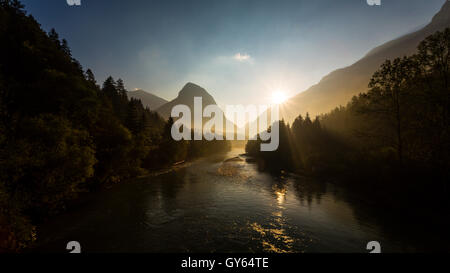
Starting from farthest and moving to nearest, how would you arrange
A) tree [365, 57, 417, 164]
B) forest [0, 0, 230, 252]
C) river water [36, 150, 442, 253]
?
tree [365, 57, 417, 164] → river water [36, 150, 442, 253] → forest [0, 0, 230, 252]

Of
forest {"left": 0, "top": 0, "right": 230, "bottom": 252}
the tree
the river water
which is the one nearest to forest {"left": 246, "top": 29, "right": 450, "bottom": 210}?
the tree

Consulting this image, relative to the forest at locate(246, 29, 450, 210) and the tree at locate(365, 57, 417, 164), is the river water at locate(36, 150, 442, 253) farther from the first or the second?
the tree at locate(365, 57, 417, 164)

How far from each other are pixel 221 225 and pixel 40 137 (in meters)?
16.3

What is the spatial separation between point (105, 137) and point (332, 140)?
6556cm

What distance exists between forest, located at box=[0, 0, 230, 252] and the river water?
2.76 metres

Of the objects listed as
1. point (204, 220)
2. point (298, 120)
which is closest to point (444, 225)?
point (204, 220)

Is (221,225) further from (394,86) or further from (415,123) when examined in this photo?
(394,86)

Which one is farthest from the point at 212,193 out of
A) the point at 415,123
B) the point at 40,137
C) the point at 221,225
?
the point at 415,123

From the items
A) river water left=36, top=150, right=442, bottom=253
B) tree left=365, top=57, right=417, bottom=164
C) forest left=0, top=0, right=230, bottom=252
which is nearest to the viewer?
forest left=0, top=0, right=230, bottom=252

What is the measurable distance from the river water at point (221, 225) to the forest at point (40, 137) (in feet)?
9.06

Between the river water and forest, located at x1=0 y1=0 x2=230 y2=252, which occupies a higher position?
forest, located at x1=0 y1=0 x2=230 y2=252

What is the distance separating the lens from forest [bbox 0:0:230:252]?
31.4 feet

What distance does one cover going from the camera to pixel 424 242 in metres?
10.5
